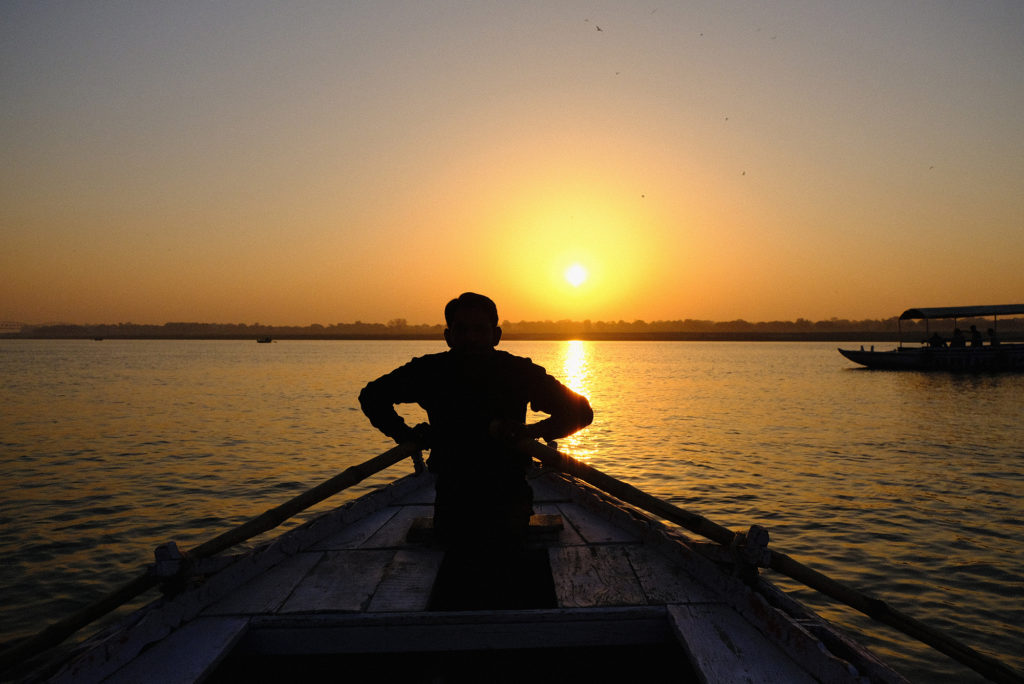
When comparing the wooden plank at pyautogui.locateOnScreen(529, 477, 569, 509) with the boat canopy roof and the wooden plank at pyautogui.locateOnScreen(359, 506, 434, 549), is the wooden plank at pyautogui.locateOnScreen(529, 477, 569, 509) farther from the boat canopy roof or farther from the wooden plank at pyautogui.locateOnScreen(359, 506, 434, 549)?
the boat canopy roof

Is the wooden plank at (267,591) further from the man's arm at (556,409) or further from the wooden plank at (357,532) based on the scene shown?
the man's arm at (556,409)

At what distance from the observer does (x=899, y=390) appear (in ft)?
109

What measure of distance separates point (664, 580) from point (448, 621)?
1.47 m

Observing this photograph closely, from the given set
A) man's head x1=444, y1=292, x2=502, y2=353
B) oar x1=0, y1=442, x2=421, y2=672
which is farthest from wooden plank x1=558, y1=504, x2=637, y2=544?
man's head x1=444, y1=292, x2=502, y2=353

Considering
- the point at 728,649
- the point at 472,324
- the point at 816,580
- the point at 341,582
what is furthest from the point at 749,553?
the point at 341,582

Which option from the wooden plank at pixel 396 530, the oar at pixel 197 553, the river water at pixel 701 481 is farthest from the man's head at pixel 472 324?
the river water at pixel 701 481

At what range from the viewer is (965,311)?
37969 mm

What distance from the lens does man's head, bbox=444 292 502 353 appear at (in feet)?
11.0

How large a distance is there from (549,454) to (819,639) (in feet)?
5.23

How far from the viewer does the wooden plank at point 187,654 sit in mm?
2555

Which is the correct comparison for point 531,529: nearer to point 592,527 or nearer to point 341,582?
point 592,527

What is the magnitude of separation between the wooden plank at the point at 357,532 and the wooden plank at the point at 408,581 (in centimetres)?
52

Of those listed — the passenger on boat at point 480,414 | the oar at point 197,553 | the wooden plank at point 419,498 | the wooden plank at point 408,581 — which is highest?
the passenger on boat at point 480,414

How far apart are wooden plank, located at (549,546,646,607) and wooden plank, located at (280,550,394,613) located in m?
1.19
